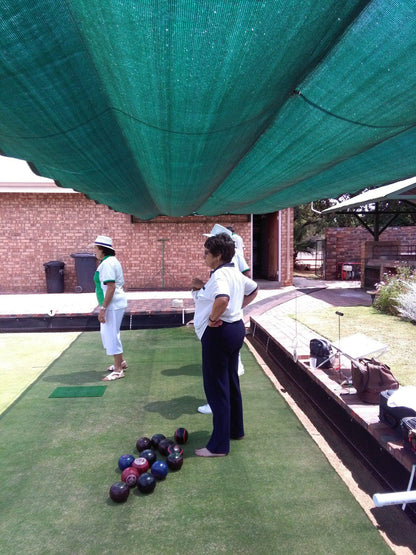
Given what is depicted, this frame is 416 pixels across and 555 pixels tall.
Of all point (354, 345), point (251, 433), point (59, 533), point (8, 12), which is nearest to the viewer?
point (8, 12)

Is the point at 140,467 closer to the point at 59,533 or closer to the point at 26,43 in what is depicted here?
the point at 59,533

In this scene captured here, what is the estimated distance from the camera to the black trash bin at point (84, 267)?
11.5 metres

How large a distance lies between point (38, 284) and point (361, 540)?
39.2ft

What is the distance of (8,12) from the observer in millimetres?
1301

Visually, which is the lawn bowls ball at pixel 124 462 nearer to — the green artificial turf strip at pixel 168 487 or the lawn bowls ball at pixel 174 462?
the green artificial turf strip at pixel 168 487

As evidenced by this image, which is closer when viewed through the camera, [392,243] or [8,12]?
[8,12]

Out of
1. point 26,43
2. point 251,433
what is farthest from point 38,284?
point 26,43

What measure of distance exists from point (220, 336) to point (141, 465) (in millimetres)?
987

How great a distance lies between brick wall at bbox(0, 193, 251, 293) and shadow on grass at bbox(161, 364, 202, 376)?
7.47 meters

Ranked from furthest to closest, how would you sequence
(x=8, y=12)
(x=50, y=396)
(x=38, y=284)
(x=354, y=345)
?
(x=38, y=284) < (x=50, y=396) < (x=354, y=345) < (x=8, y=12)

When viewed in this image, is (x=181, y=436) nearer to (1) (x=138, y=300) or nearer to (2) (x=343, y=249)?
(1) (x=138, y=300)

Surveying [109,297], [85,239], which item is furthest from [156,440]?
[85,239]

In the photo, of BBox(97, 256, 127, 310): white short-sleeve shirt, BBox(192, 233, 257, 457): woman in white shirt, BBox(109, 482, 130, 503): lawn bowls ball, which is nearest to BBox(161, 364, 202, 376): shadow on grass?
BBox(97, 256, 127, 310): white short-sleeve shirt

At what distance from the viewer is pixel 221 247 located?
279cm
